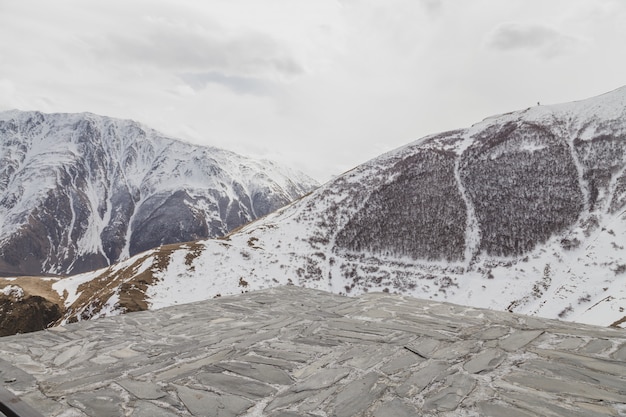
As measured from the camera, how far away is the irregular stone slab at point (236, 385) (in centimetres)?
465

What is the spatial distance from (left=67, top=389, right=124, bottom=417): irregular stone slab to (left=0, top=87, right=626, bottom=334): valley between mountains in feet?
74.8

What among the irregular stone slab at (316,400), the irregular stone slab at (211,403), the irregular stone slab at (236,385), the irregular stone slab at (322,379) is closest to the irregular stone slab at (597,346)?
the irregular stone slab at (322,379)

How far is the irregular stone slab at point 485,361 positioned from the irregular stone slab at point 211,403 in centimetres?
280

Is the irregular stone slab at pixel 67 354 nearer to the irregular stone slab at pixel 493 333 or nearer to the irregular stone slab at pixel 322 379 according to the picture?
the irregular stone slab at pixel 322 379

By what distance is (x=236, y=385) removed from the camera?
4.86 m

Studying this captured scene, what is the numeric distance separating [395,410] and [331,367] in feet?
4.63

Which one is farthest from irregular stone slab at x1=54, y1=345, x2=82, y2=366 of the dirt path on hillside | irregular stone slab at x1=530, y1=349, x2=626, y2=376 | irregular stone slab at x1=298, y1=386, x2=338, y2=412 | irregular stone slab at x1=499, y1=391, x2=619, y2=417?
the dirt path on hillside

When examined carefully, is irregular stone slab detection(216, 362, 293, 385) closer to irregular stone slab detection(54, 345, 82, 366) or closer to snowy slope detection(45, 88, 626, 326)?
irregular stone slab detection(54, 345, 82, 366)

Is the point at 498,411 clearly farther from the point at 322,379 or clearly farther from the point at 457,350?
the point at 322,379

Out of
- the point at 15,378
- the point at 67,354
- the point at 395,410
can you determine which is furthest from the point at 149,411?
the point at 67,354

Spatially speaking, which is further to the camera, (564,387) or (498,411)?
(564,387)

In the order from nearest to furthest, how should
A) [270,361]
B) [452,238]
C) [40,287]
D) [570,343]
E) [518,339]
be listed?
1. [570,343]
2. [270,361]
3. [518,339]
4. [40,287]
5. [452,238]

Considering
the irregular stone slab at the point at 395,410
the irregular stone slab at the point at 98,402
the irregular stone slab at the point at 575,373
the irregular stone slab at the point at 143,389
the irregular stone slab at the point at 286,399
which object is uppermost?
the irregular stone slab at the point at 98,402

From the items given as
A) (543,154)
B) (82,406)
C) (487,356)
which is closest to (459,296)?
(543,154)
